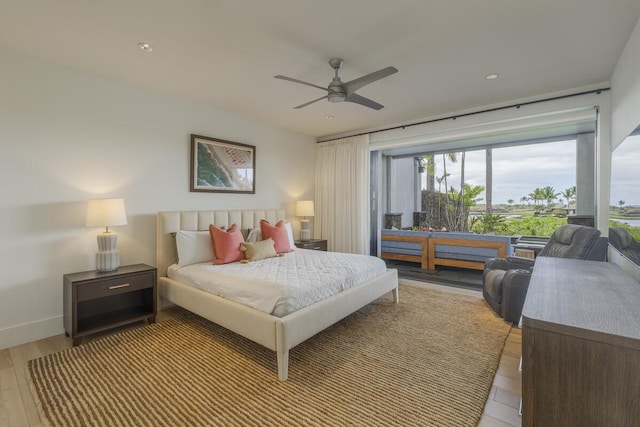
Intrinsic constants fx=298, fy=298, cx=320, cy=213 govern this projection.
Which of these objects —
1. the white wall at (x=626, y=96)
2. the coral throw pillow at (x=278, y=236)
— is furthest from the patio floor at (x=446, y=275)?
the coral throw pillow at (x=278, y=236)

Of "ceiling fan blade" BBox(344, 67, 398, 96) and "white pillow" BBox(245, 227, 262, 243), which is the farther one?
"white pillow" BBox(245, 227, 262, 243)

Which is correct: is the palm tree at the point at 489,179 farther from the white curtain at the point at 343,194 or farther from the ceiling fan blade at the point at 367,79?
the ceiling fan blade at the point at 367,79

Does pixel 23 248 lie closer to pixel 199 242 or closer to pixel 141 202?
pixel 141 202

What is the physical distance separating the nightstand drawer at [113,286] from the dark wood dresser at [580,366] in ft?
10.5

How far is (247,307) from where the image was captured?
7.93 ft

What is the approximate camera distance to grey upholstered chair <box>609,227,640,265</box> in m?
1.86

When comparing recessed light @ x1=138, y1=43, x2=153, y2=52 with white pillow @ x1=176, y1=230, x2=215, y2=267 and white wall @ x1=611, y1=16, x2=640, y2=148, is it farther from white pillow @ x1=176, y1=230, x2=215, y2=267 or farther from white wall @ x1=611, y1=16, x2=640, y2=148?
white wall @ x1=611, y1=16, x2=640, y2=148

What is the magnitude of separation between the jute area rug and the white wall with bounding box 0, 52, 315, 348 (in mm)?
835

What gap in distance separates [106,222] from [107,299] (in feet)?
3.02

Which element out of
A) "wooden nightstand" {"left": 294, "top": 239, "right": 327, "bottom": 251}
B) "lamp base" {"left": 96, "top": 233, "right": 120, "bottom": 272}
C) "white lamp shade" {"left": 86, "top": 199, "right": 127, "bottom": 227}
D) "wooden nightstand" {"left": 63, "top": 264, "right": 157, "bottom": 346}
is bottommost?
"wooden nightstand" {"left": 63, "top": 264, "right": 157, "bottom": 346}

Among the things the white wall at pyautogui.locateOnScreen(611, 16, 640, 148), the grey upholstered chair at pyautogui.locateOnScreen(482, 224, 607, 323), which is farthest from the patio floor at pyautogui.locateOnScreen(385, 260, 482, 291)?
the white wall at pyautogui.locateOnScreen(611, 16, 640, 148)

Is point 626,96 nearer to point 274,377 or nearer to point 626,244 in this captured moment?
point 626,244

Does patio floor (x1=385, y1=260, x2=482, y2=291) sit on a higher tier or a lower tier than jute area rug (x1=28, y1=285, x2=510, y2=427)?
higher

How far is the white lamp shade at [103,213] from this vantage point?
2852 millimetres
